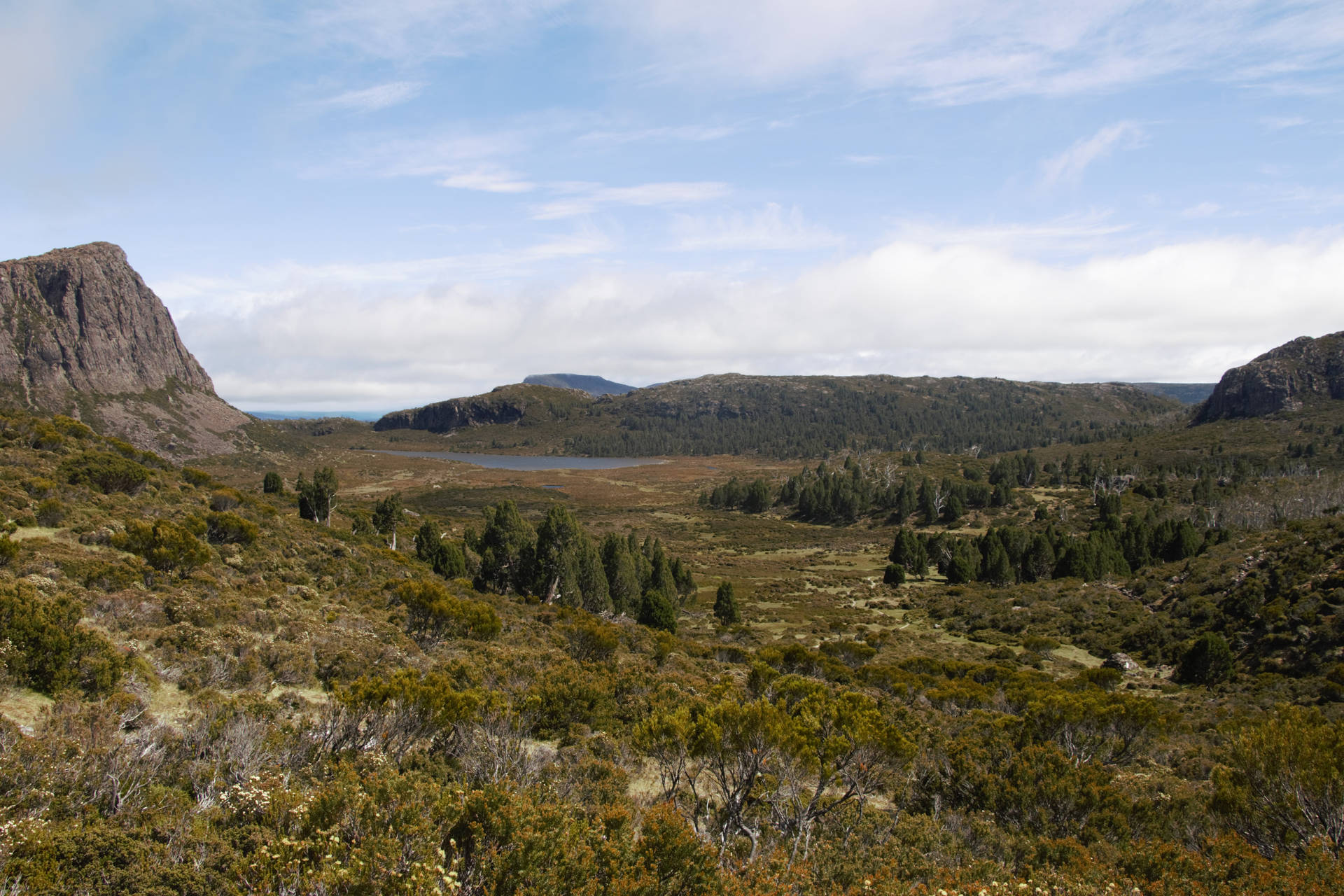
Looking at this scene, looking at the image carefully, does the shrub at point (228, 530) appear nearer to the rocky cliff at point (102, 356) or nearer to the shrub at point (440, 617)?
the shrub at point (440, 617)

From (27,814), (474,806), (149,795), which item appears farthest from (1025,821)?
(27,814)

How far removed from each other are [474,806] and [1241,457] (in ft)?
540

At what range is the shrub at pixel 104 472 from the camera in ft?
85.8

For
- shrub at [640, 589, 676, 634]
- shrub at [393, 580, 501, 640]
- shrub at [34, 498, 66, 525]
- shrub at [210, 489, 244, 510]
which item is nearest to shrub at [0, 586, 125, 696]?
shrub at [393, 580, 501, 640]

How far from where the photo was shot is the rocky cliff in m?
139

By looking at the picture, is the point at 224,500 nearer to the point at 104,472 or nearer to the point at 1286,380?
the point at 104,472

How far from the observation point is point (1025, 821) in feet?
40.3

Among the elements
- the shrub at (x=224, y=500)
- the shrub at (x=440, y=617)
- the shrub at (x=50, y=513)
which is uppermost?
the shrub at (x=50, y=513)

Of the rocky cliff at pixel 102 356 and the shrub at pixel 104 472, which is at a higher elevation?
the rocky cliff at pixel 102 356

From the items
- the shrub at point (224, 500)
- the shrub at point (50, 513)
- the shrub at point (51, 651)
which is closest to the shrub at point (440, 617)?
the shrub at point (51, 651)

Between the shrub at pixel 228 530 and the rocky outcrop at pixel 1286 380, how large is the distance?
227 metres

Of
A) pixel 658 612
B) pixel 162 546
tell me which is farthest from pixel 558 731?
pixel 658 612

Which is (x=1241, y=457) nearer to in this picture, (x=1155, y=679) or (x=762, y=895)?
(x=1155, y=679)

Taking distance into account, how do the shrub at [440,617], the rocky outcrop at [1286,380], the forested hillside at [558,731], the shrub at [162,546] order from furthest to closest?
the rocky outcrop at [1286,380], the shrub at [440,617], the shrub at [162,546], the forested hillside at [558,731]
